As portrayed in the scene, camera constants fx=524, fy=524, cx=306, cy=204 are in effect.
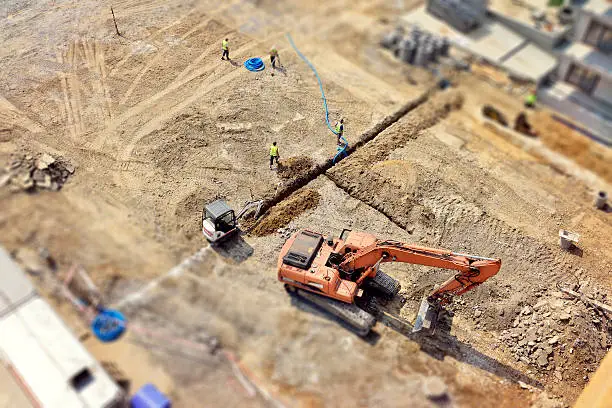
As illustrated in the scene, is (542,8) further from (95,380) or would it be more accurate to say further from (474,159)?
(95,380)

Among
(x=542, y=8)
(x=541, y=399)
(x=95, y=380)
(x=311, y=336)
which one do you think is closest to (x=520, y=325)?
(x=541, y=399)

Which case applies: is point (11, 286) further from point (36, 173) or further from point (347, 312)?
point (347, 312)

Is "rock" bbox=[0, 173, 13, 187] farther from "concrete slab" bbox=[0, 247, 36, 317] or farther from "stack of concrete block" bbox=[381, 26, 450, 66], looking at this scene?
"stack of concrete block" bbox=[381, 26, 450, 66]

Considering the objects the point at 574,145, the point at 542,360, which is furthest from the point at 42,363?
the point at 574,145

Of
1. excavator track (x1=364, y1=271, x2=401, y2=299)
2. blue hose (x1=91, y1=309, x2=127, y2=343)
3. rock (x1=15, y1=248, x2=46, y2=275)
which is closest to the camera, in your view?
blue hose (x1=91, y1=309, x2=127, y2=343)

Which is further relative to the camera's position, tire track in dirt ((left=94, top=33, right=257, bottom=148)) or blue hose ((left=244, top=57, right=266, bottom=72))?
blue hose ((left=244, top=57, right=266, bottom=72))

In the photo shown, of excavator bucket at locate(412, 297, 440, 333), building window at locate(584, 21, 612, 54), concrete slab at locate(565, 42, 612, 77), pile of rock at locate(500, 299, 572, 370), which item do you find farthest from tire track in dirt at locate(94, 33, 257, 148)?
building window at locate(584, 21, 612, 54)

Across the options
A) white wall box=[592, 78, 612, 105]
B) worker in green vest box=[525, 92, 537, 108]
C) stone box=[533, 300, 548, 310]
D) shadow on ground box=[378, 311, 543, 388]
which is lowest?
shadow on ground box=[378, 311, 543, 388]

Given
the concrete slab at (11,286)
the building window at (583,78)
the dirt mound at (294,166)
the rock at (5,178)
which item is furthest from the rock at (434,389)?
the building window at (583,78)
